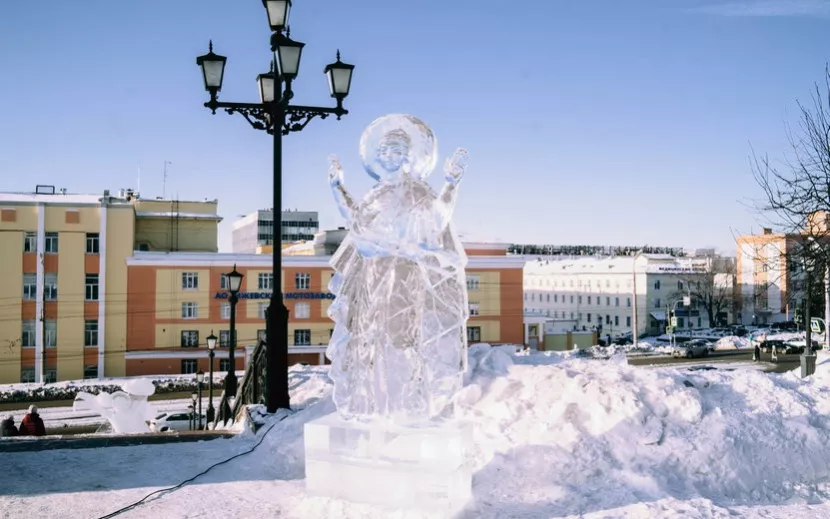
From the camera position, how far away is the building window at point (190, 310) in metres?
37.7

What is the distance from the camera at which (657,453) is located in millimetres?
6383

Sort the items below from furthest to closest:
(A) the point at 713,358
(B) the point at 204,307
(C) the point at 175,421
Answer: (B) the point at 204,307 → (A) the point at 713,358 → (C) the point at 175,421

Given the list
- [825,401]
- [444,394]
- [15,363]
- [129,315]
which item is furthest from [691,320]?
[444,394]

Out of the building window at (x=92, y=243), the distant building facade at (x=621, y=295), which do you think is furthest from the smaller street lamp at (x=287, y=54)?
the distant building facade at (x=621, y=295)

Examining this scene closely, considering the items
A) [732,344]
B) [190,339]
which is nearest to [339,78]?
[190,339]

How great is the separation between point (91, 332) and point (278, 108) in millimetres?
31816

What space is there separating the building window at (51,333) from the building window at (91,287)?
6.58ft

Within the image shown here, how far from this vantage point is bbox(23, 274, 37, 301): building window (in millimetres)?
36125

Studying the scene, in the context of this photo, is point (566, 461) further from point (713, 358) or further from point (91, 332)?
point (91, 332)

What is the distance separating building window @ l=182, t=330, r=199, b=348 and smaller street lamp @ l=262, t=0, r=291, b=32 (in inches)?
1239

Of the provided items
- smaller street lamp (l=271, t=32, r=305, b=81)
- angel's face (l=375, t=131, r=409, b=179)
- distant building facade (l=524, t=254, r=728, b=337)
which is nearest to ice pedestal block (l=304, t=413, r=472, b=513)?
angel's face (l=375, t=131, r=409, b=179)

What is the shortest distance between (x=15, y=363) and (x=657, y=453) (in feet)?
118

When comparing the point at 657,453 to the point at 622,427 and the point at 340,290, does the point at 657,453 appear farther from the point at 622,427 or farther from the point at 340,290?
the point at 340,290

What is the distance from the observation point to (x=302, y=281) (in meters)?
39.5
